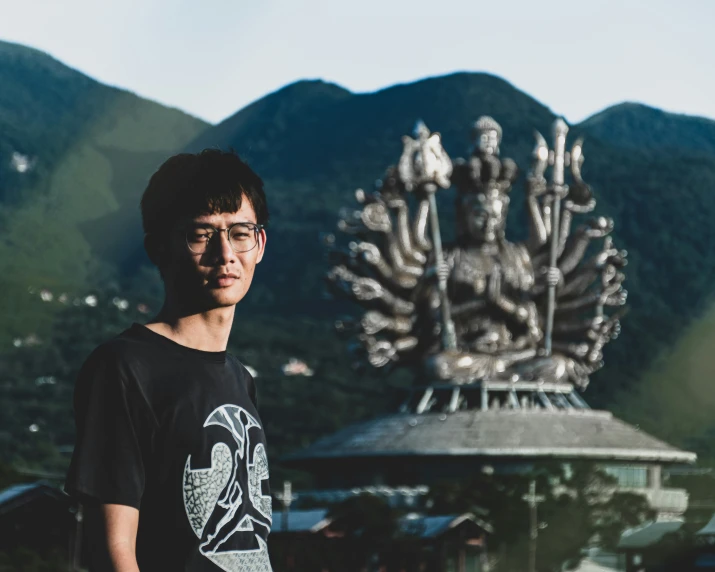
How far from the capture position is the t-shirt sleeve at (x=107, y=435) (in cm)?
646

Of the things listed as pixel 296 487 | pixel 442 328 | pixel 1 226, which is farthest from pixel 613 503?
pixel 1 226

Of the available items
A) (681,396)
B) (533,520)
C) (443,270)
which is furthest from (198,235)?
(681,396)

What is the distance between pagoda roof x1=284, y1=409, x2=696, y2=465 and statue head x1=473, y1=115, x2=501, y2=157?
958 cm

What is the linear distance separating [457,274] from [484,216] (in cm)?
244

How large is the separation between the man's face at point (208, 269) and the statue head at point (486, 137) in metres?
56.7

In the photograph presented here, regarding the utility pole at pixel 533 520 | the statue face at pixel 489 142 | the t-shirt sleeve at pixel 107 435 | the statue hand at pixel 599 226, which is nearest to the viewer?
the t-shirt sleeve at pixel 107 435

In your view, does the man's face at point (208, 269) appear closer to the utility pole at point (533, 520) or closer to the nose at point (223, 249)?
the nose at point (223, 249)

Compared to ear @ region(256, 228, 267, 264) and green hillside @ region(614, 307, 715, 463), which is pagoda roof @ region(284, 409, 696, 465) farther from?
ear @ region(256, 228, 267, 264)

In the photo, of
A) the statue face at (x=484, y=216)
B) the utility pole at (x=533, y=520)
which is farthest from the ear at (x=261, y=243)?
the statue face at (x=484, y=216)

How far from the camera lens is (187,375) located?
269 inches

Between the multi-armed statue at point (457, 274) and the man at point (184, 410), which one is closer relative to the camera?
the man at point (184, 410)

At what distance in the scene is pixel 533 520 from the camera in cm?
5731

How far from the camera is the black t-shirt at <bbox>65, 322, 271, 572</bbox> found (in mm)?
6516

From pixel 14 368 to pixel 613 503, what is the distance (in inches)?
4236
